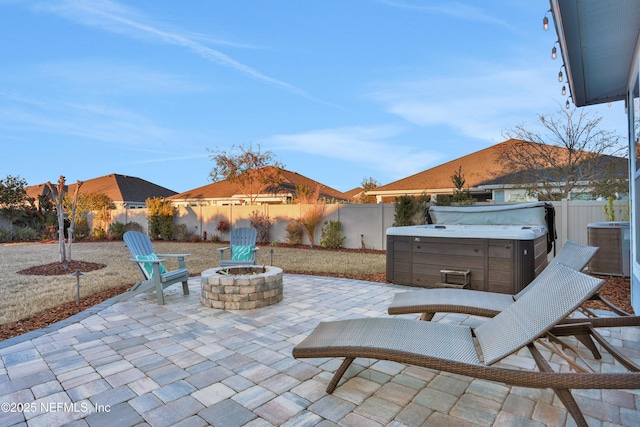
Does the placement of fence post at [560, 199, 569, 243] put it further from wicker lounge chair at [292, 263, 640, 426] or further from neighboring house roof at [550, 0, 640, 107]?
wicker lounge chair at [292, 263, 640, 426]

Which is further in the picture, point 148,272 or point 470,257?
point 470,257

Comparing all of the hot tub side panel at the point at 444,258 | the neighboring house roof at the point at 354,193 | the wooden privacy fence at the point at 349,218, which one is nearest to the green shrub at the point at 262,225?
the wooden privacy fence at the point at 349,218

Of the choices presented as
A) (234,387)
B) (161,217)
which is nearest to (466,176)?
(161,217)

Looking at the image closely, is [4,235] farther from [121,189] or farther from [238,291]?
[238,291]

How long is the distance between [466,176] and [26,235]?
70.8 ft

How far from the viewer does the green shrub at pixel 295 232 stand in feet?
43.7

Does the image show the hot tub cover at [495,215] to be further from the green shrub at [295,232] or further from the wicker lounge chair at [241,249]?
the green shrub at [295,232]

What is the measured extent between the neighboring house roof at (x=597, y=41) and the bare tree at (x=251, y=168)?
1841 centimetres

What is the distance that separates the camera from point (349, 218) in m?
12.5

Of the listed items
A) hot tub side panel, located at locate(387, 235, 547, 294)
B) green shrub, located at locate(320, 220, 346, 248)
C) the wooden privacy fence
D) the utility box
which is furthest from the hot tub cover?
green shrub, located at locate(320, 220, 346, 248)

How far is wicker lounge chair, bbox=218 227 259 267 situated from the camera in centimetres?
601

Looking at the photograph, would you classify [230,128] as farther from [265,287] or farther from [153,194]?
[265,287]

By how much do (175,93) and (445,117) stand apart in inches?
376

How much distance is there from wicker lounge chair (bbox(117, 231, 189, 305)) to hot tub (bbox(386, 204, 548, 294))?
3.42m
